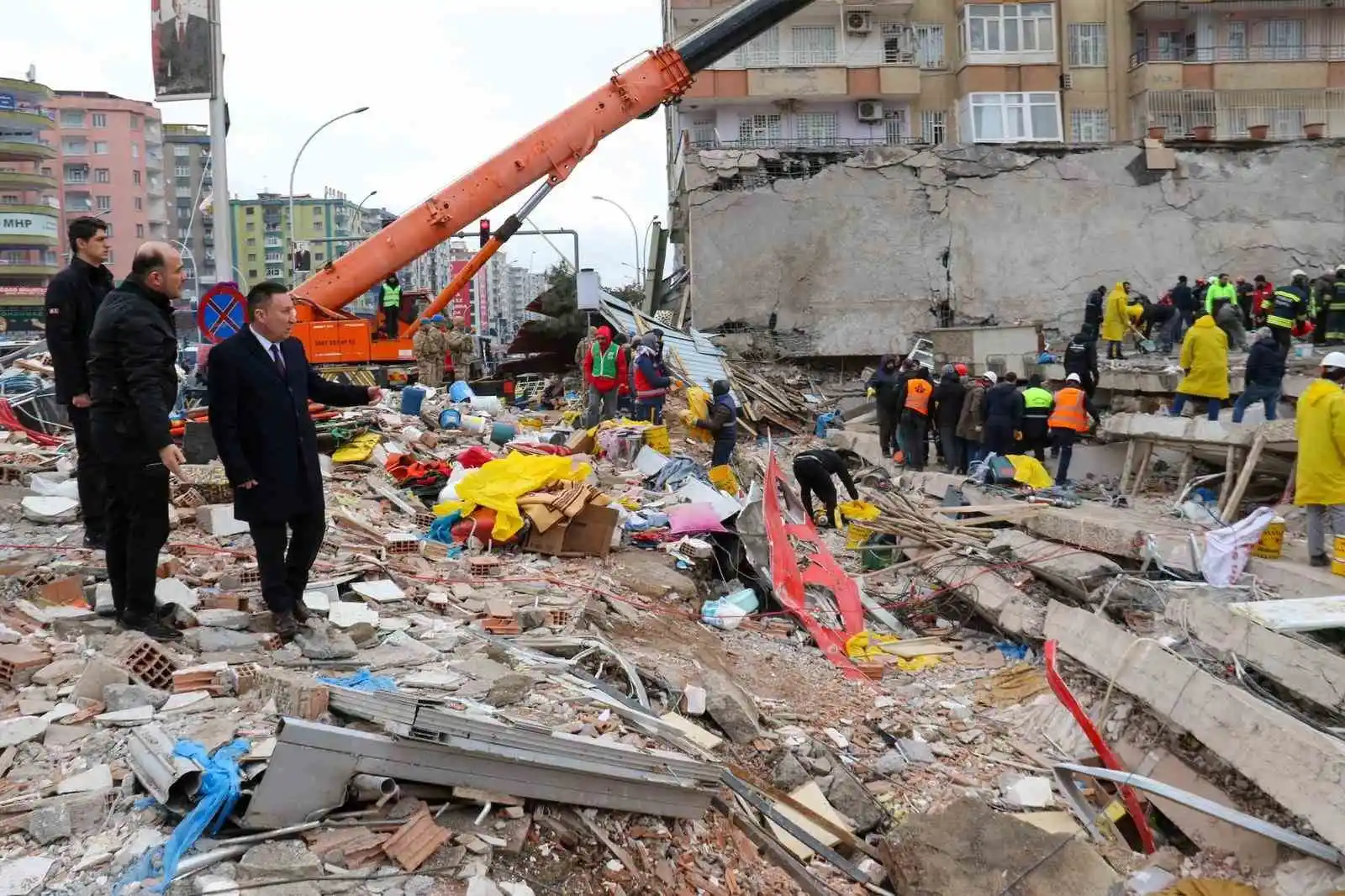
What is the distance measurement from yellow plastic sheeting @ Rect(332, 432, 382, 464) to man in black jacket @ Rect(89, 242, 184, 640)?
17.6 feet

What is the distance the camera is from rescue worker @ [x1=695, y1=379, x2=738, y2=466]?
12914 mm

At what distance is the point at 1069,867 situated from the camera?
4.65 metres

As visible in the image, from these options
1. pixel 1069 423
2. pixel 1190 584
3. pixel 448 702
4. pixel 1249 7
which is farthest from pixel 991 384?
pixel 1249 7

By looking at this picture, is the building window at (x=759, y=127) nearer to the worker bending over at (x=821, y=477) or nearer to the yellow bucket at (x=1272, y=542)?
the worker bending over at (x=821, y=477)

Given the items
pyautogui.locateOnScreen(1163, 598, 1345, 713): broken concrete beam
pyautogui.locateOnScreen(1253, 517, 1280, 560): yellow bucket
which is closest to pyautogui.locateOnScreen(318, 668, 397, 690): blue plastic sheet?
pyautogui.locateOnScreen(1163, 598, 1345, 713): broken concrete beam

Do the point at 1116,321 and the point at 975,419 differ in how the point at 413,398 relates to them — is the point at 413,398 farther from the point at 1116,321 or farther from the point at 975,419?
the point at 1116,321

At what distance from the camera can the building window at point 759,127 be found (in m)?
36.4

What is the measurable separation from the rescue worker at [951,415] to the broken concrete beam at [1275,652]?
26.8 feet

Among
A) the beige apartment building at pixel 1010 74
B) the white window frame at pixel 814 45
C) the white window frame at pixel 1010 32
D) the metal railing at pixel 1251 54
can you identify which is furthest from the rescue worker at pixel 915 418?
the metal railing at pixel 1251 54

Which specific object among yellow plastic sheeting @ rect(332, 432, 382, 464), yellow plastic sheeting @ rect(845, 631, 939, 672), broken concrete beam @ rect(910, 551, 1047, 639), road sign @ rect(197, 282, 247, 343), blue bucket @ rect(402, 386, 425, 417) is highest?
road sign @ rect(197, 282, 247, 343)

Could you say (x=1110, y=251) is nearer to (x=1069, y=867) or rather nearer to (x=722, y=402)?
(x=722, y=402)

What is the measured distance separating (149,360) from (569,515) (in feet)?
12.8

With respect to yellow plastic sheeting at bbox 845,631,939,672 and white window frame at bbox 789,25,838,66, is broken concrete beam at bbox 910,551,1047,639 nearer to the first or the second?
yellow plastic sheeting at bbox 845,631,939,672

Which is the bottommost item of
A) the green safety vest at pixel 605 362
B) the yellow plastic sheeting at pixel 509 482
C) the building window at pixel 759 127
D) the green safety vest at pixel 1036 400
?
the yellow plastic sheeting at pixel 509 482
